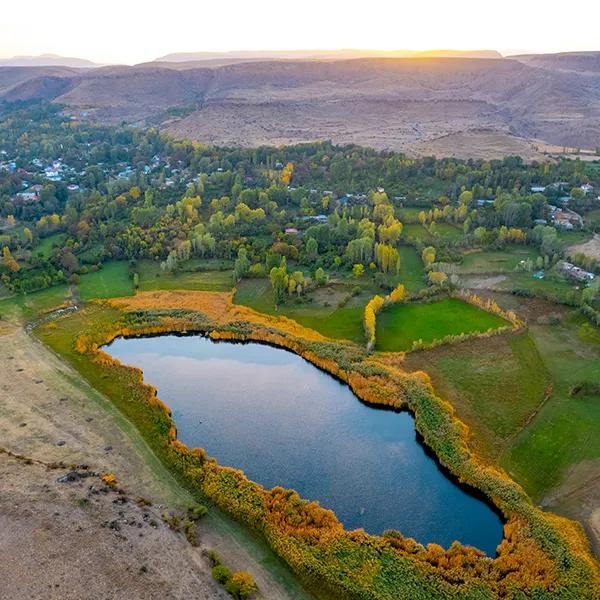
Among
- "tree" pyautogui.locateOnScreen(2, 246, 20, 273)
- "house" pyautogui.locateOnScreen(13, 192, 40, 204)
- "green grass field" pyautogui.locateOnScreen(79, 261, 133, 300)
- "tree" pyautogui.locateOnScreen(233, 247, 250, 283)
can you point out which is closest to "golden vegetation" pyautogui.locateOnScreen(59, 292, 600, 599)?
"green grass field" pyautogui.locateOnScreen(79, 261, 133, 300)

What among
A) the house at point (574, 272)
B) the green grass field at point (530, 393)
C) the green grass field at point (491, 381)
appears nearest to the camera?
the green grass field at point (530, 393)

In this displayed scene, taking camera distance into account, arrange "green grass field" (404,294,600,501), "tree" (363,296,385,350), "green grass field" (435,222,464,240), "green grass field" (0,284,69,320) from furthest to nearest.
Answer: "green grass field" (435,222,464,240)
"green grass field" (0,284,69,320)
"tree" (363,296,385,350)
"green grass field" (404,294,600,501)

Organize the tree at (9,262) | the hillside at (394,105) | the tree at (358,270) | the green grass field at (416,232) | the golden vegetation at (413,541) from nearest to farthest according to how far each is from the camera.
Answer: the golden vegetation at (413,541) < the tree at (358,270) < the tree at (9,262) < the green grass field at (416,232) < the hillside at (394,105)

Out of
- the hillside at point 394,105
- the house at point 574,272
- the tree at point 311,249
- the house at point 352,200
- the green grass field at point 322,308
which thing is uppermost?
the hillside at point 394,105

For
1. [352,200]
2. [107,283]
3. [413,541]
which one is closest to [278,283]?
[107,283]

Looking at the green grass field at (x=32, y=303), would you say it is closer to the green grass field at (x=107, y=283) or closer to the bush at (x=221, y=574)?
the green grass field at (x=107, y=283)

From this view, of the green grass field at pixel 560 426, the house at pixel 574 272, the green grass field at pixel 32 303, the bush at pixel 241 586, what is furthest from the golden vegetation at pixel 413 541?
the house at pixel 574 272

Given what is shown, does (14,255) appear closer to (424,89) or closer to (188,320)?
(188,320)

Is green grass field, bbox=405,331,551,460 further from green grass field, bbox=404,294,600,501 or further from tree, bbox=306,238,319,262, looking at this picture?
tree, bbox=306,238,319,262
